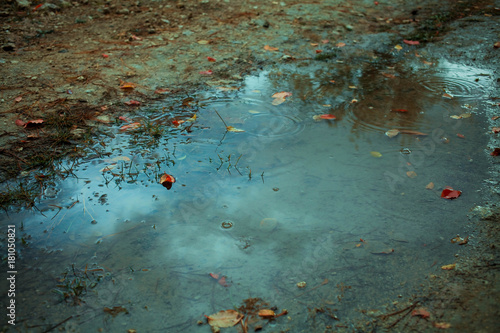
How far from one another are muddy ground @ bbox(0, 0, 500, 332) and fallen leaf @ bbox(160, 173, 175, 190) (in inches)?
29.1

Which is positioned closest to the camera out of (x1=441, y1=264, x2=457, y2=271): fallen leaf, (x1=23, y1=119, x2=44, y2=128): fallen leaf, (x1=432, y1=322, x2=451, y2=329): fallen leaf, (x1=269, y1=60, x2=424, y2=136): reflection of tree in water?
(x1=432, y1=322, x2=451, y2=329): fallen leaf

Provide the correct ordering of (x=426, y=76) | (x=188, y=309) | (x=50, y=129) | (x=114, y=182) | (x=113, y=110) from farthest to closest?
(x=426, y=76)
(x=113, y=110)
(x=50, y=129)
(x=114, y=182)
(x=188, y=309)

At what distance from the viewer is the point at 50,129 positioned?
302cm

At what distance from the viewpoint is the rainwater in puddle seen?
1.80 metres

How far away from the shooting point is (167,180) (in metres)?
2.59

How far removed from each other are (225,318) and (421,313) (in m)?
0.92

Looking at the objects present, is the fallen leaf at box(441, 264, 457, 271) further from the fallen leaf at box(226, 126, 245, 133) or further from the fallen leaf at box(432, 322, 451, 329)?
the fallen leaf at box(226, 126, 245, 133)

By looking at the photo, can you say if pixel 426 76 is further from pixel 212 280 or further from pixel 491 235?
pixel 212 280

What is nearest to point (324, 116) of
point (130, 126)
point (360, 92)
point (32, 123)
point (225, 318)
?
point (360, 92)

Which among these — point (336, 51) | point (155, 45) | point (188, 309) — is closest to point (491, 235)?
point (188, 309)

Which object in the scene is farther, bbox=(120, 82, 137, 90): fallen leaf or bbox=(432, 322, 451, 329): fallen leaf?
bbox=(120, 82, 137, 90): fallen leaf

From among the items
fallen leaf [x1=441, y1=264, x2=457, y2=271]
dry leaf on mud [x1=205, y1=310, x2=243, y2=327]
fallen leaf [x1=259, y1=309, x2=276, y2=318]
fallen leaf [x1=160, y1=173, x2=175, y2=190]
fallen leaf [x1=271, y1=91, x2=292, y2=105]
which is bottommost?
fallen leaf [x1=160, y1=173, x2=175, y2=190]

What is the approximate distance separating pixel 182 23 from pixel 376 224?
13.5ft

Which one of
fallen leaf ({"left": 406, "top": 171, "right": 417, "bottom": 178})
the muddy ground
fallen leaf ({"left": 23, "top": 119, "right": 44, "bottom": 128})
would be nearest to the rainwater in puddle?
fallen leaf ({"left": 406, "top": 171, "right": 417, "bottom": 178})
